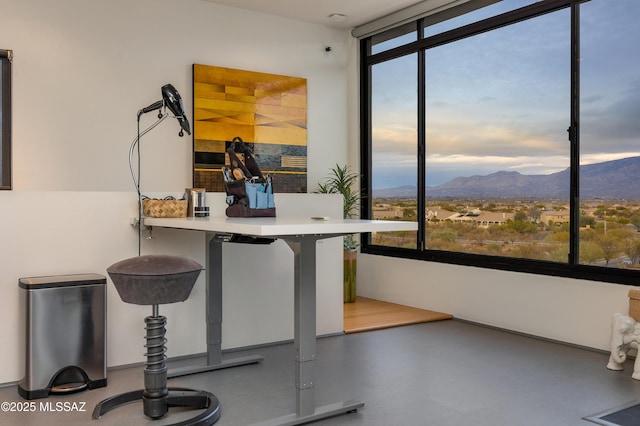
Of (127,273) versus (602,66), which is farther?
(602,66)

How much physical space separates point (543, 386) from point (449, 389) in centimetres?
54

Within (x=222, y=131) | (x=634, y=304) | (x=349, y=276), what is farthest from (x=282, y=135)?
(x=634, y=304)

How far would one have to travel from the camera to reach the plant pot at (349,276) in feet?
19.3

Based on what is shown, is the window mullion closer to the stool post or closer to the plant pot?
the plant pot

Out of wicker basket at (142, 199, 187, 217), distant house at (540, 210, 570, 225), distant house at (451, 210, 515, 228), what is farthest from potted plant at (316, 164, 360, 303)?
wicker basket at (142, 199, 187, 217)

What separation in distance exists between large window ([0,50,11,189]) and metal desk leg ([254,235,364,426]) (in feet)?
9.42

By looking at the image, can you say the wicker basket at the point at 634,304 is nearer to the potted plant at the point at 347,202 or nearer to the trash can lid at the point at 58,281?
the potted plant at the point at 347,202

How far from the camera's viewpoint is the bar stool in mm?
2590

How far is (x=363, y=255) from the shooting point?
6.31 m

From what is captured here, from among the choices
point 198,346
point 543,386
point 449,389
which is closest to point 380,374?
point 449,389

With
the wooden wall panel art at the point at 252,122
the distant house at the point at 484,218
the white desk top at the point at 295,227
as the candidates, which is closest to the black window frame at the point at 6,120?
the wooden wall panel art at the point at 252,122

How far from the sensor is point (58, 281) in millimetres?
3244

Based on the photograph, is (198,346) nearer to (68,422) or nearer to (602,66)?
(68,422)

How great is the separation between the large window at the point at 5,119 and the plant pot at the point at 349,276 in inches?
120
